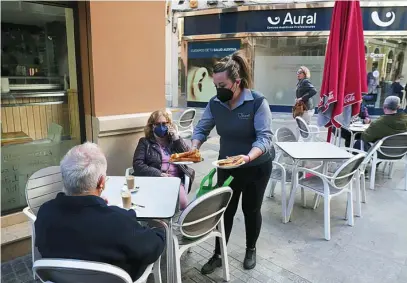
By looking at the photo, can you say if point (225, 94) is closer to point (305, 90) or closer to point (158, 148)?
point (158, 148)

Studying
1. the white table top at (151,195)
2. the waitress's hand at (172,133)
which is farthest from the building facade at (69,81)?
the white table top at (151,195)

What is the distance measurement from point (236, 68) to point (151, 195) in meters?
1.13

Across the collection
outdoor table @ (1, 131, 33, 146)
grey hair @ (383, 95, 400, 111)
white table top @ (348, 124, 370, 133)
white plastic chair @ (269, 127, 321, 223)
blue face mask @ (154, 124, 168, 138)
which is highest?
grey hair @ (383, 95, 400, 111)

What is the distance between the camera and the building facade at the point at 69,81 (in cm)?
316

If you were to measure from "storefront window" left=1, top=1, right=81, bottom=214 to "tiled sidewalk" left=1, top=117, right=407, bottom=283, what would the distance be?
3.28ft

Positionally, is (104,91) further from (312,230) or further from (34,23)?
(312,230)

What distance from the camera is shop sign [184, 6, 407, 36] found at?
400 inches

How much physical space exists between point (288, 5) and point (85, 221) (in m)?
11.0

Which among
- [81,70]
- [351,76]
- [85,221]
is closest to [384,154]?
[351,76]

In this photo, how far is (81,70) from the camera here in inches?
135

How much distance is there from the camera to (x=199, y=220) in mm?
2141

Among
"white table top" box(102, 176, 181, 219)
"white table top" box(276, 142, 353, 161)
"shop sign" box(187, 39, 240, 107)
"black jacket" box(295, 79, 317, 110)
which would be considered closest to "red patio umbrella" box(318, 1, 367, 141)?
"white table top" box(276, 142, 353, 161)

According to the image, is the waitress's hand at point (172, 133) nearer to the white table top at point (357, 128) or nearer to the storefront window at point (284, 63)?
the white table top at point (357, 128)

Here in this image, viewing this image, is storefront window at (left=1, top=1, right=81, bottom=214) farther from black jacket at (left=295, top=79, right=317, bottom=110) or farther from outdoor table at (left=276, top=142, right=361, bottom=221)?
black jacket at (left=295, top=79, right=317, bottom=110)
